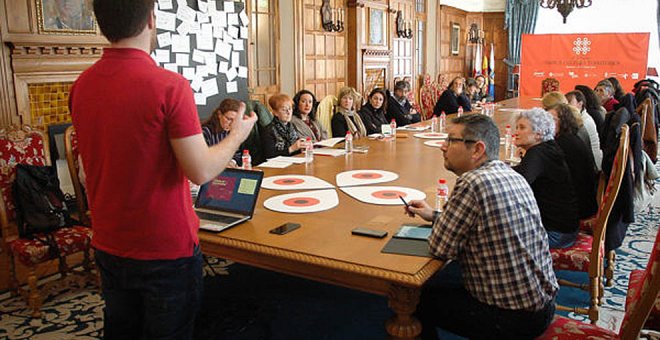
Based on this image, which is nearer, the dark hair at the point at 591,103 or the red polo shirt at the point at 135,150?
the red polo shirt at the point at 135,150

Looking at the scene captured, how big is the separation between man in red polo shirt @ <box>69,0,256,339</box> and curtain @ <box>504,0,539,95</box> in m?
Answer: 11.6

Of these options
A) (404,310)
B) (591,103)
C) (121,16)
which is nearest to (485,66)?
(591,103)

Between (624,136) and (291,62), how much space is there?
4615mm

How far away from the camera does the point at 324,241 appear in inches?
79.7

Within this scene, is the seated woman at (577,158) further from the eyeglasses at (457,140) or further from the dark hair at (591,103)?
the dark hair at (591,103)

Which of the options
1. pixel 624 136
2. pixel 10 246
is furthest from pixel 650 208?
pixel 10 246

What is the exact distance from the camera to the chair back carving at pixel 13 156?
3193 mm

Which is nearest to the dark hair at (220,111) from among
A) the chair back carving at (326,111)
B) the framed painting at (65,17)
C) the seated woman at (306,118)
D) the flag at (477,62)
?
the seated woman at (306,118)

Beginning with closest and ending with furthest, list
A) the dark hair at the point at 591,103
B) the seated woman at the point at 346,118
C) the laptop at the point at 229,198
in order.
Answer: the laptop at the point at 229,198, the dark hair at the point at 591,103, the seated woman at the point at 346,118

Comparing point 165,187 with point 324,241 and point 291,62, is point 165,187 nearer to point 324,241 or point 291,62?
point 324,241

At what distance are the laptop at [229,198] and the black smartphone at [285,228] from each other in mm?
163

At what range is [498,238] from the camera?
1.77m

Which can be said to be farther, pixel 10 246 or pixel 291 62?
pixel 291 62

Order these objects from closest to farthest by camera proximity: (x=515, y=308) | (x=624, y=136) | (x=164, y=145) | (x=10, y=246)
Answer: (x=164, y=145)
(x=515, y=308)
(x=624, y=136)
(x=10, y=246)
